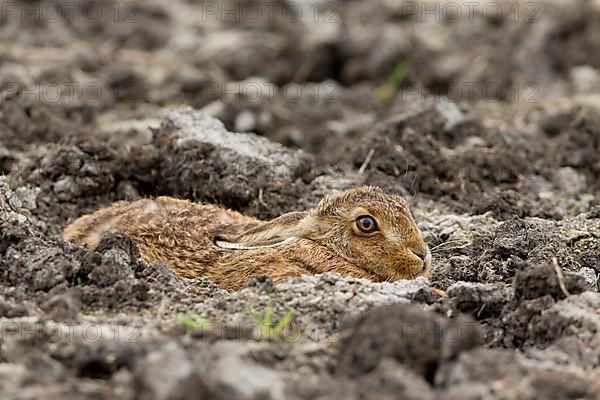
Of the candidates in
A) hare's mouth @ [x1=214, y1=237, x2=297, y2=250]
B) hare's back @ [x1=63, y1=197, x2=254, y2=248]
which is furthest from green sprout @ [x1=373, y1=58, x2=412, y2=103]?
hare's mouth @ [x1=214, y1=237, x2=297, y2=250]

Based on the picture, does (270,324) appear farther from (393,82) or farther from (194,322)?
(393,82)

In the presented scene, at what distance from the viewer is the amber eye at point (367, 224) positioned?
6.88 metres

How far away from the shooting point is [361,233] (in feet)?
22.7

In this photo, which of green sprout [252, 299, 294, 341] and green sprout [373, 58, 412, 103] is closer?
green sprout [252, 299, 294, 341]

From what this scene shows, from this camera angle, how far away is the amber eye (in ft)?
22.6

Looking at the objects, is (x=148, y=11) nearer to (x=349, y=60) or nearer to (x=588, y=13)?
(x=349, y=60)

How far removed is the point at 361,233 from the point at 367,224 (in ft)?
0.26

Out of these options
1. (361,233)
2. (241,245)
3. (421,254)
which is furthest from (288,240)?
(421,254)

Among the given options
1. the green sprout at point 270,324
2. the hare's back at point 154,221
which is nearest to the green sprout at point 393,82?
the hare's back at point 154,221

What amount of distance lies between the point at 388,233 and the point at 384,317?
7.40 ft

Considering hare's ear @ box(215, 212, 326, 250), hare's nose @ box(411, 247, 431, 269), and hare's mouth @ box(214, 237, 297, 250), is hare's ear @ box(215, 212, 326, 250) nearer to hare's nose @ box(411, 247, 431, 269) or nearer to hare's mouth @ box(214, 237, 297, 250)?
hare's mouth @ box(214, 237, 297, 250)

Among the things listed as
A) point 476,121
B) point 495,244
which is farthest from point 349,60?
point 495,244

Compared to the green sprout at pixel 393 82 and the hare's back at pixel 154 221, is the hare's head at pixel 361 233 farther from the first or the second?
the green sprout at pixel 393 82

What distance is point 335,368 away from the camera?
471 cm
